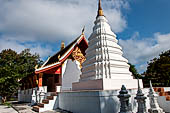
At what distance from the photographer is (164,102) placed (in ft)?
21.5

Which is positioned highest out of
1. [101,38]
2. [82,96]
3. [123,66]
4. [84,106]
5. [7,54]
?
[7,54]

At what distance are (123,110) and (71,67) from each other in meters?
8.72

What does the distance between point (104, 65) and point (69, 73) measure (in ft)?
21.4

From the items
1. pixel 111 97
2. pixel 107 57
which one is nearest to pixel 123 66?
pixel 107 57

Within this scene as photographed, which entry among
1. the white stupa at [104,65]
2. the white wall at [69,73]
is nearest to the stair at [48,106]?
the white stupa at [104,65]

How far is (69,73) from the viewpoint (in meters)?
12.9

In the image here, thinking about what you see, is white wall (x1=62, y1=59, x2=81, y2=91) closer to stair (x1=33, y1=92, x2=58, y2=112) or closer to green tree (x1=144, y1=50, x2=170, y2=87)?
stair (x1=33, y1=92, x2=58, y2=112)

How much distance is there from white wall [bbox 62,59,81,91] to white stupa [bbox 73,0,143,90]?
449cm

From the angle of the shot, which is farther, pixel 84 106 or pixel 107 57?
pixel 107 57

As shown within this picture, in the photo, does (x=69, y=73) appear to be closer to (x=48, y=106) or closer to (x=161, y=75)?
(x=48, y=106)

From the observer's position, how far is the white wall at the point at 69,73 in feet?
40.6

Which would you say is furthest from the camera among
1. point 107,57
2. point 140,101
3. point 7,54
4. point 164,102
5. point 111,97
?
point 7,54

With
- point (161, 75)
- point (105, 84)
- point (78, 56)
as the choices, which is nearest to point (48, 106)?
point (105, 84)

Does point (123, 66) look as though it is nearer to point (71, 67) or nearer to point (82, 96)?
point (82, 96)
